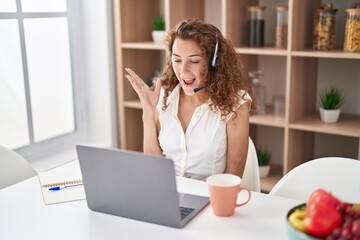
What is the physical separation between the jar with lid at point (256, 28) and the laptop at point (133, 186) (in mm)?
1447

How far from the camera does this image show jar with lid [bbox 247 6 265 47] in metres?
2.59

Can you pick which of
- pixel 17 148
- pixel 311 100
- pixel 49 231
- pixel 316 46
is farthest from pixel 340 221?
pixel 17 148

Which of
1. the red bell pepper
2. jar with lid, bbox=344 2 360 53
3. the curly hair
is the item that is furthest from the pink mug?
jar with lid, bbox=344 2 360 53

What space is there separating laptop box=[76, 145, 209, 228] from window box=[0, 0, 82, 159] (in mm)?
1390

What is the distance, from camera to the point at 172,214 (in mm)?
1226

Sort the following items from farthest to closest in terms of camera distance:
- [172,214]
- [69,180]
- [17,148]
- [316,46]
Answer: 1. [17,148]
2. [316,46]
3. [69,180]
4. [172,214]

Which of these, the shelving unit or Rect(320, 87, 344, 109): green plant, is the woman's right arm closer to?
the shelving unit

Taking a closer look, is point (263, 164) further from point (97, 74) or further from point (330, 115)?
point (97, 74)

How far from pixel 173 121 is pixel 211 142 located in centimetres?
17

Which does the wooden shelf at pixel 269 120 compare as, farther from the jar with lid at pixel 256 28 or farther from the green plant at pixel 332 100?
the jar with lid at pixel 256 28

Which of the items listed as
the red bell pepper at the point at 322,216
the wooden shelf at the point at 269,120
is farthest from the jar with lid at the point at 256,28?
the red bell pepper at the point at 322,216

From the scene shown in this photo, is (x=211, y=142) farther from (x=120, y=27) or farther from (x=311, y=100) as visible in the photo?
(x=120, y=27)

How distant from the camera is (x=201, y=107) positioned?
72.8 inches

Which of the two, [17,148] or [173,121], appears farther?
[17,148]
